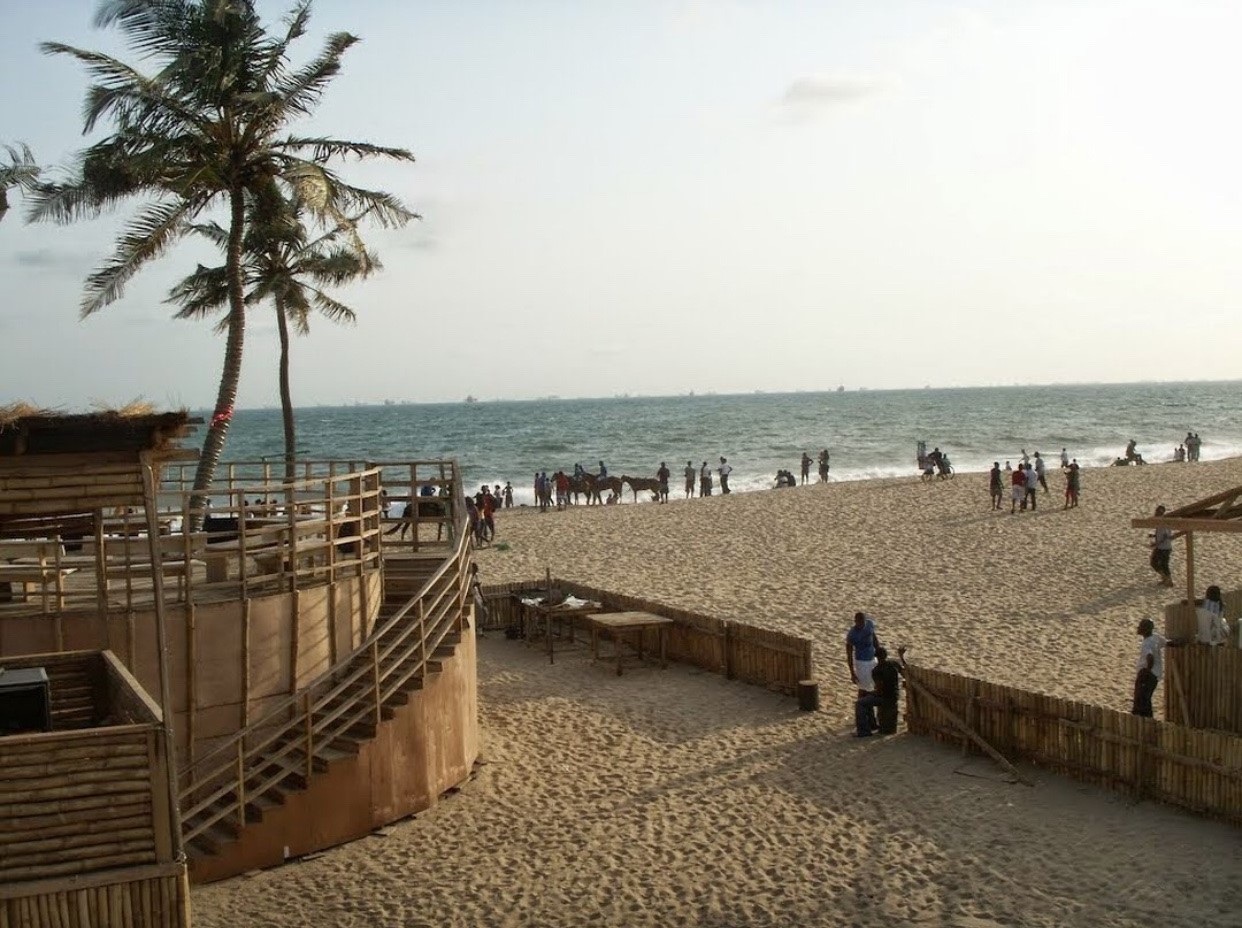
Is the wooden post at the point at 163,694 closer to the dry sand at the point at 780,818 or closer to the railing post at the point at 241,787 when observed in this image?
the dry sand at the point at 780,818

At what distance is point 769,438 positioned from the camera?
113 m

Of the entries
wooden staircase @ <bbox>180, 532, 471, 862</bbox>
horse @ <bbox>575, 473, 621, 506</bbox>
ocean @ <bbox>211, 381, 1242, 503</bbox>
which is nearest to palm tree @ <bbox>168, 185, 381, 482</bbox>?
wooden staircase @ <bbox>180, 532, 471, 862</bbox>

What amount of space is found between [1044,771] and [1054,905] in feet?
10.9

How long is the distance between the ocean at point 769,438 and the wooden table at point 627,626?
38.4 m

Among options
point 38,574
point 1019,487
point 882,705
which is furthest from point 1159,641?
point 1019,487

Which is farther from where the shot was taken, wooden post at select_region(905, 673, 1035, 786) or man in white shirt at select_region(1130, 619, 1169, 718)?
man in white shirt at select_region(1130, 619, 1169, 718)

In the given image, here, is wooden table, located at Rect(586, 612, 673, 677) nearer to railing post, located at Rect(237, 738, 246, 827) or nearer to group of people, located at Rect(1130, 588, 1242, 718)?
group of people, located at Rect(1130, 588, 1242, 718)

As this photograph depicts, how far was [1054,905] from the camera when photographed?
987cm

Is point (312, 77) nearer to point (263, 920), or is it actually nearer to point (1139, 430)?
point (263, 920)

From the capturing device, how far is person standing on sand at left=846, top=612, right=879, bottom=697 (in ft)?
49.2

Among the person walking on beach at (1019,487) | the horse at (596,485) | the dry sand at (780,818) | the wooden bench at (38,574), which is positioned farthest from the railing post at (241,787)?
the horse at (596,485)

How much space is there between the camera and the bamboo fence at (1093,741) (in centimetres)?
1126

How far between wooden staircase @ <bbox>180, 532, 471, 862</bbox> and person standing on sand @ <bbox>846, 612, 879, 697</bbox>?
509 cm

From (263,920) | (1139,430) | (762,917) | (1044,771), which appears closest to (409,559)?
(263,920)
